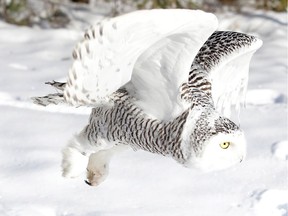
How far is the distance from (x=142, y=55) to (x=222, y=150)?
1.74 feet

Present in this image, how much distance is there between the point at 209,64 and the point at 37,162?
1.79m

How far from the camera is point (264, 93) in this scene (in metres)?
7.11

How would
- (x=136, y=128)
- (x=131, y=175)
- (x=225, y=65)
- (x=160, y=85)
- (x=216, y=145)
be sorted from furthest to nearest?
(x=131, y=175), (x=225, y=65), (x=136, y=128), (x=160, y=85), (x=216, y=145)

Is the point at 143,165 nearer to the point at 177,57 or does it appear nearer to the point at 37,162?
the point at 37,162

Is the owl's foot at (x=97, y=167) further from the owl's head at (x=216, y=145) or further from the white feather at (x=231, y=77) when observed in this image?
the owl's head at (x=216, y=145)

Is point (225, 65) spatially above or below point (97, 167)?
above

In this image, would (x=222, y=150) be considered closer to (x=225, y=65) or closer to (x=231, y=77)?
(x=225, y=65)

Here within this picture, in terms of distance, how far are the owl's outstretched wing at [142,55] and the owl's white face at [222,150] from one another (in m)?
0.30

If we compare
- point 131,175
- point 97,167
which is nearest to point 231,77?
point 97,167

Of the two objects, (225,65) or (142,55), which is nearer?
(142,55)

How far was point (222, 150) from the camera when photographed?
378 cm

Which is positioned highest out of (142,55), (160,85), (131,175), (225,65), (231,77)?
(142,55)

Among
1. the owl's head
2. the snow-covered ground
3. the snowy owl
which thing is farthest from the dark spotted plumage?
the snow-covered ground

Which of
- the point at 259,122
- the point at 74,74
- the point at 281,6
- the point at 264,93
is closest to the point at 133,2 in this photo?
the point at 281,6
